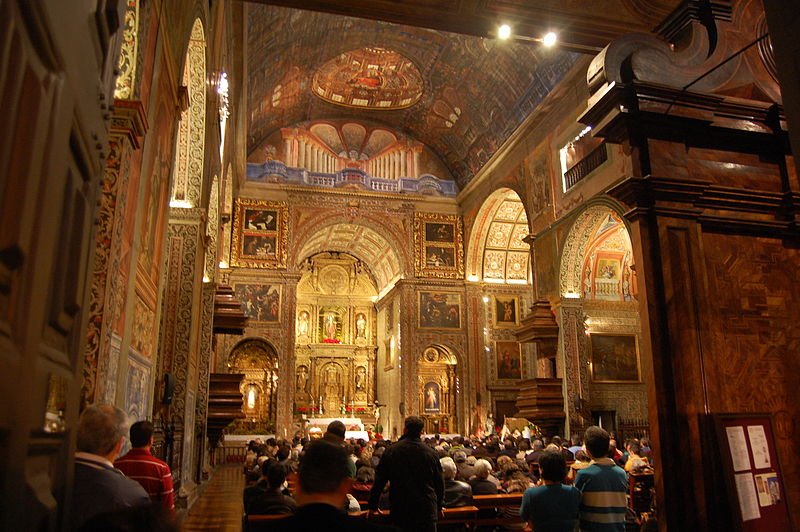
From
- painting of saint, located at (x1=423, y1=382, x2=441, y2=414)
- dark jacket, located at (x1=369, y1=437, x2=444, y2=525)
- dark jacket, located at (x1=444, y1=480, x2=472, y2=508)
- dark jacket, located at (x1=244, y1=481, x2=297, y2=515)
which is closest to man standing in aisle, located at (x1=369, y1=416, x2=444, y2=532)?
dark jacket, located at (x1=369, y1=437, x2=444, y2=525)

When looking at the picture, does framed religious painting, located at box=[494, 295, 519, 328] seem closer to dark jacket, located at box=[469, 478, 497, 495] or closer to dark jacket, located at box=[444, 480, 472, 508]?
dark jacket, located at box=[469, 478, 497, 495]

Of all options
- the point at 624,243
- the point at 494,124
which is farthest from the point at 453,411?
the point at 494,124

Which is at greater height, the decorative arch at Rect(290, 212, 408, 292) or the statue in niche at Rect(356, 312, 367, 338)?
the decorative arch at Rect(290, 212, 408, 292)

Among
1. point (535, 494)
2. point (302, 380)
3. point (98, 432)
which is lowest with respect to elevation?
point (535, 494)

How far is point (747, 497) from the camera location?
464 centimetres

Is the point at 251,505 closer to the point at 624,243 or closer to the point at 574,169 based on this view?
the point at 574,169

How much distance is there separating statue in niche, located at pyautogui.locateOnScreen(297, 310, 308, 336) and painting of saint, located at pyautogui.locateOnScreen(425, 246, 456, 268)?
8.67m

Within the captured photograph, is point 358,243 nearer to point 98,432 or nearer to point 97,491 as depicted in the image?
point 98,432

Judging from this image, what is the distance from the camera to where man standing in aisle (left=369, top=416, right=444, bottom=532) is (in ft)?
13.5

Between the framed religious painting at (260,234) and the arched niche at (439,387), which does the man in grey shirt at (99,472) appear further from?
the arched niche at (439,387)

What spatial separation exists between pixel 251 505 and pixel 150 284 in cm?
284

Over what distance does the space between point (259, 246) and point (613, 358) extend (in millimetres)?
13363

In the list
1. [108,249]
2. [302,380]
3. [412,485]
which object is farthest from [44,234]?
[302,380]

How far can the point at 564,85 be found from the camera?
16719 millimetres
